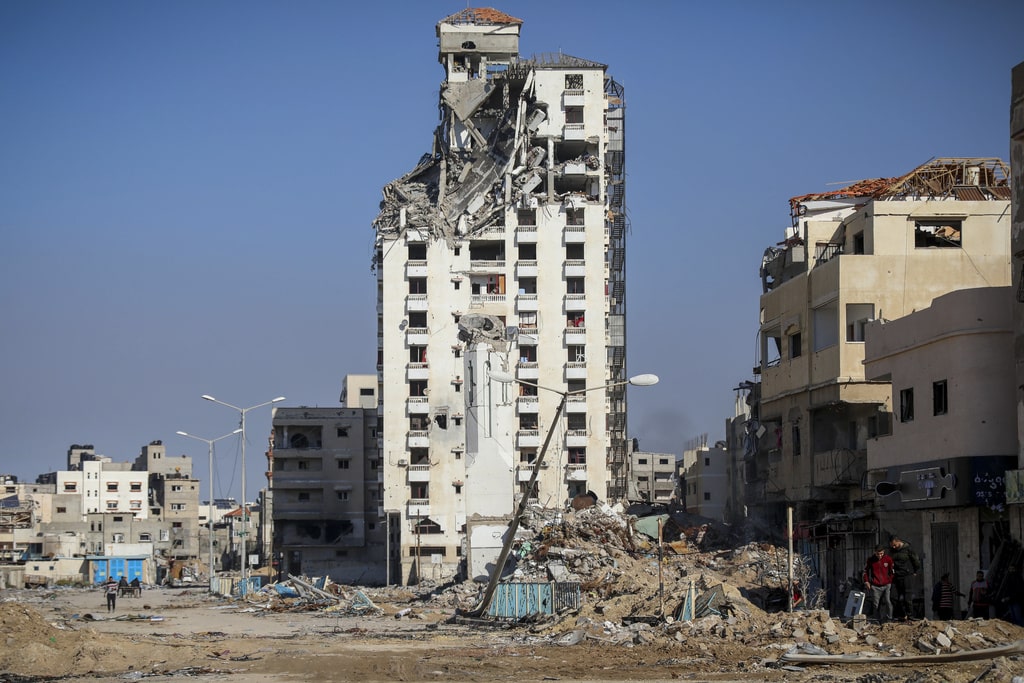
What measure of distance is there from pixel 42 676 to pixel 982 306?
2310 centimetres

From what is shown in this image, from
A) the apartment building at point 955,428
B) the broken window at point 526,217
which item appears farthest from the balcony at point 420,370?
the apartment building at point 955,428

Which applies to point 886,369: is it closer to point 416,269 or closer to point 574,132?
point 416,269

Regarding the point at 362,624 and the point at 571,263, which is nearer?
the point at 362,624

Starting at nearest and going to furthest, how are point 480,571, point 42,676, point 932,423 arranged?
1. point 42,676
2. point 932,423
3. point 480,571

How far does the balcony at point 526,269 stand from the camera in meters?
82.5

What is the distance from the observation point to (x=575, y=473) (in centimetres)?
8088

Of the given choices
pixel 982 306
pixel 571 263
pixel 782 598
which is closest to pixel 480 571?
pixel 571 263

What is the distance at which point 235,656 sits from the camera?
108 feet

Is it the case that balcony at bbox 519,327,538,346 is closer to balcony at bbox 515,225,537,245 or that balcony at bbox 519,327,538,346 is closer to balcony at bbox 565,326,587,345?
balcony at bbox 565,326,587,345

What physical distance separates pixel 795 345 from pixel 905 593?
62.8 ft

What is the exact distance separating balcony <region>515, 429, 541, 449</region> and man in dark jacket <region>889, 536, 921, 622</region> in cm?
4806

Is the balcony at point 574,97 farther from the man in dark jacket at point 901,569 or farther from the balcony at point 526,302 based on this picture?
the man in dark jacket at point 901,569

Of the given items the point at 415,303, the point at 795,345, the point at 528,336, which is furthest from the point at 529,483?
the point at 415,303

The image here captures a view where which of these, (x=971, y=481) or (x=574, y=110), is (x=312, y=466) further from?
(x=971, y=481)
